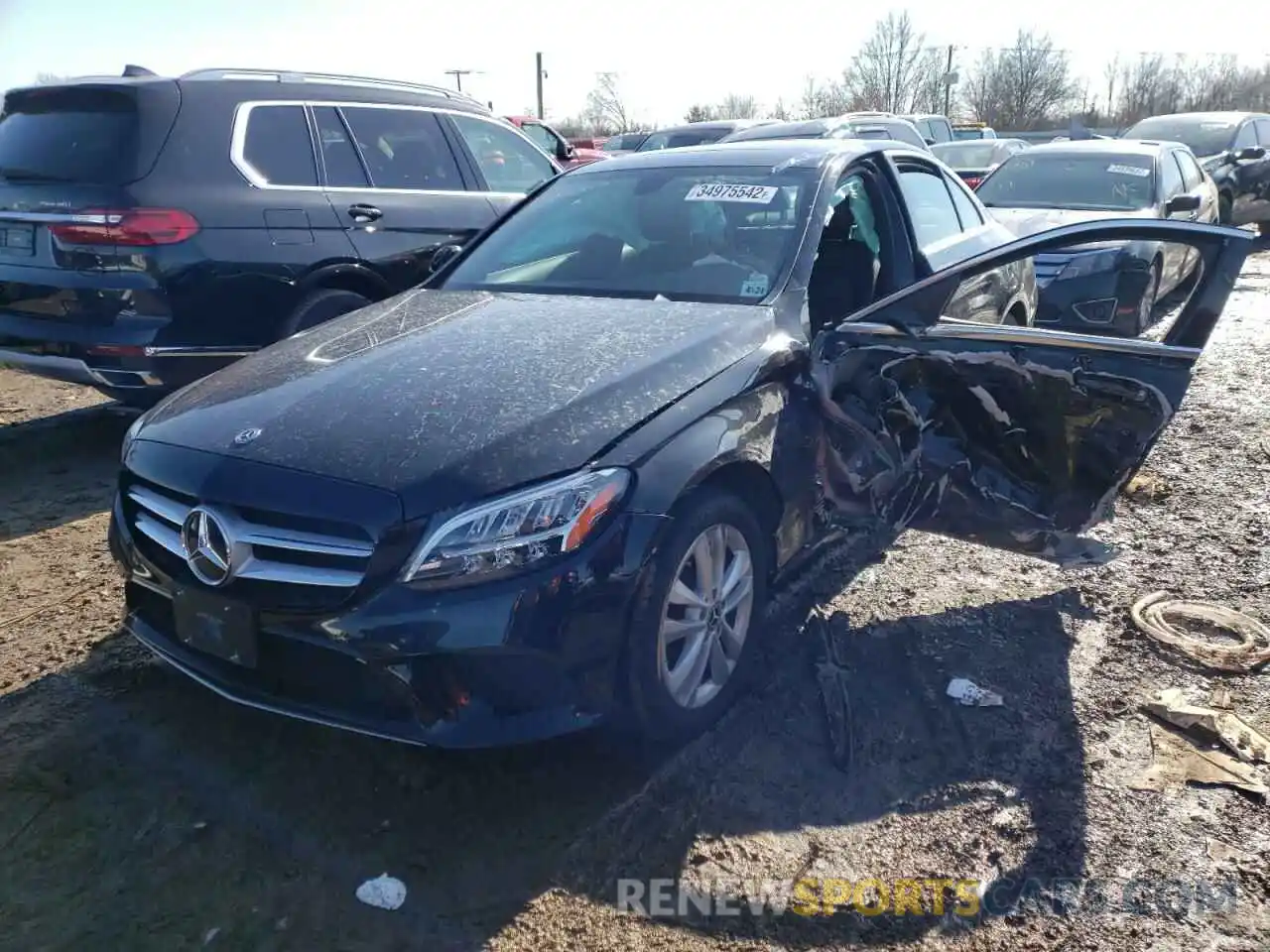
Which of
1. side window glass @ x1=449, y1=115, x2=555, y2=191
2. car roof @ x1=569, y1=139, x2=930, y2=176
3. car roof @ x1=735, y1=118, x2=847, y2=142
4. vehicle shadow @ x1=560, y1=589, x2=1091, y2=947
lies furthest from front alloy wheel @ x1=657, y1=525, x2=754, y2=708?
car roof @ x1=735, y1=118, x2=847, y2=142

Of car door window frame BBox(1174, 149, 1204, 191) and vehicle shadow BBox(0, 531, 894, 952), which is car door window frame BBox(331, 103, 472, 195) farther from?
car door window frame BBox(1174, 149, 1204, 191)

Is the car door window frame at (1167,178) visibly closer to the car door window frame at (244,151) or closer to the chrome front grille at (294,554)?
the car door window frame at (244,151)

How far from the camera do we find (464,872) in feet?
7.98

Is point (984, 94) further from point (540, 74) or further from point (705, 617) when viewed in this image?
point (705, 617)

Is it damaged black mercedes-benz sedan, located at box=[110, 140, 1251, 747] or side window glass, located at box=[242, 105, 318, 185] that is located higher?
side window glass, located at box=[242, 105, 318, 185]

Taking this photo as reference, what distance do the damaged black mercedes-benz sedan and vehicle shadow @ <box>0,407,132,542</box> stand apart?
2.01m

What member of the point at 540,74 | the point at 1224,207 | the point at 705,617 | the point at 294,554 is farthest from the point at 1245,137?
the point at 540,74

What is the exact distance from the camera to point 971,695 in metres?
3.14

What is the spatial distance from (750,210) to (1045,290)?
4435 millimetres

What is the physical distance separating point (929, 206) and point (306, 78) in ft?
12.1

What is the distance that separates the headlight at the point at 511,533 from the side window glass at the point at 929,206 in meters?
2.40

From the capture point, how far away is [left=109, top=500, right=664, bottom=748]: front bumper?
2.36 m

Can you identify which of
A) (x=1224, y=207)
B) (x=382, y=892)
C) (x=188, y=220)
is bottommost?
(x=382, y=892)

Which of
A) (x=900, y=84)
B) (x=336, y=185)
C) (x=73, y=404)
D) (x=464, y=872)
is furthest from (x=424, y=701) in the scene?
(x=900, y=84)
